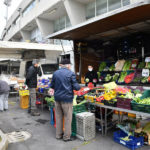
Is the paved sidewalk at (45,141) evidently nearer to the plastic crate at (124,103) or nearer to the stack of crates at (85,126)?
the stack of crates at (85,126)

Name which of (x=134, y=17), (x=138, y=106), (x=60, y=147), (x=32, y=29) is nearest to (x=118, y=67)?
(x=134, y=17)

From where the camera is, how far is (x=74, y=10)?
43.8ft

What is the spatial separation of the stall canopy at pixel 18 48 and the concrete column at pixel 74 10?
13.8 ft

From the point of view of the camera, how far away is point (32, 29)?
2512 cm

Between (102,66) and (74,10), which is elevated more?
(74,10)

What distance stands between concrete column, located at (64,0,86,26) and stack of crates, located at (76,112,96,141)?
1116 centimetres

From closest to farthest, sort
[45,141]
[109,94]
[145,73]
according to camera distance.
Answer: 1. [45,141]
2. [109,94]
3. [145,73]

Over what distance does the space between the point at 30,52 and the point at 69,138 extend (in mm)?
7527

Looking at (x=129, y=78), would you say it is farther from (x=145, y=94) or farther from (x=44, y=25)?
(x=44, y=25)

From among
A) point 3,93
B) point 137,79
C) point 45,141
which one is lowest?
point 45,141

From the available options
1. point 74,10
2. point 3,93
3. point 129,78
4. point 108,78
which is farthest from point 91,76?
point 74,10

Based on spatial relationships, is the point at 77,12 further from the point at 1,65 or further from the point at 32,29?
the point at 32,29

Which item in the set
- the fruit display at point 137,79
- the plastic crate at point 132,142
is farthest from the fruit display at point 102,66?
the plastic crate at point 132,142

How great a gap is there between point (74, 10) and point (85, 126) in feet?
38.1
